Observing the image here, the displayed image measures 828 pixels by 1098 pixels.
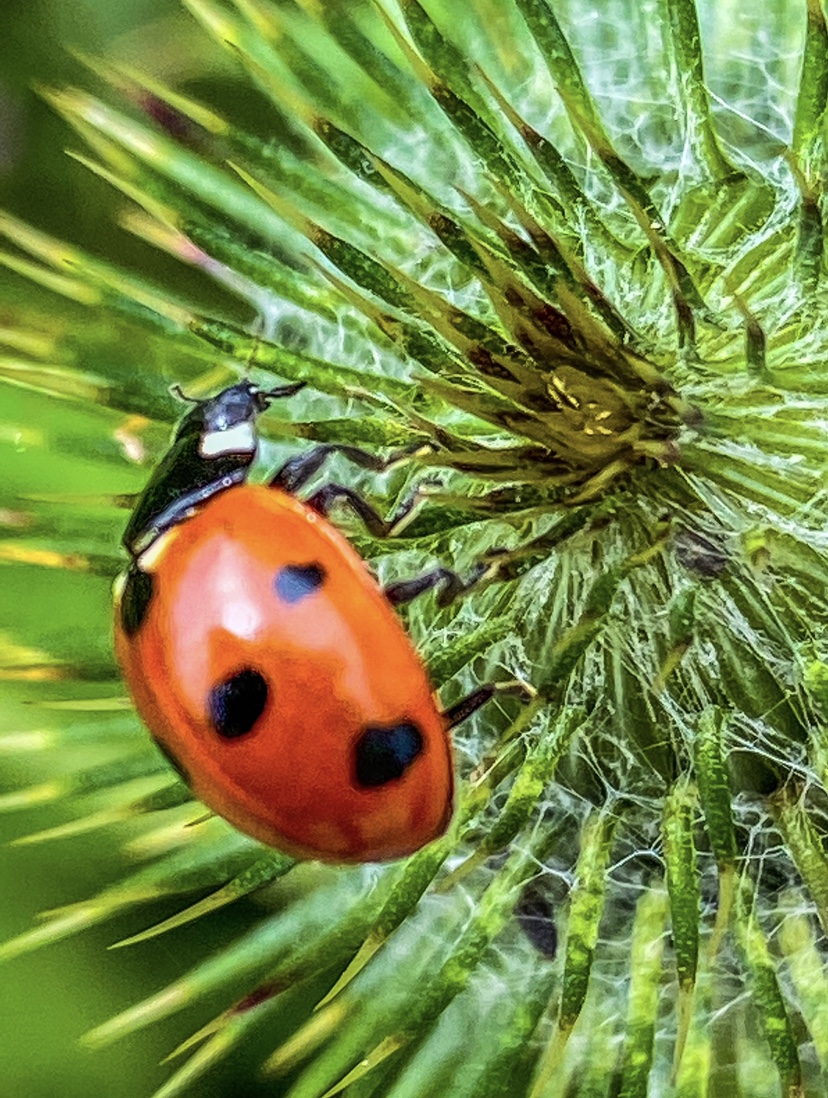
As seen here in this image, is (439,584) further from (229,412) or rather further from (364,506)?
(229,412)

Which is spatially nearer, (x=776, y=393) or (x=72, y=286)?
(x=776, y=393)

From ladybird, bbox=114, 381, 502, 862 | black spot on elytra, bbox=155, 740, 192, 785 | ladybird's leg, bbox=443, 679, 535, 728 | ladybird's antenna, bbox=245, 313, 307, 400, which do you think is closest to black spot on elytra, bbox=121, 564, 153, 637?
ladybird, bbox=114, 381, 502, 862

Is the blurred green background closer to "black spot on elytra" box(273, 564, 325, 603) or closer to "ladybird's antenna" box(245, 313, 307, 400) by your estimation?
"ladybird's antenna" box(245, 313, 307, 400)

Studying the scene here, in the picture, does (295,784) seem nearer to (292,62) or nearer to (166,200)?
(166,200)

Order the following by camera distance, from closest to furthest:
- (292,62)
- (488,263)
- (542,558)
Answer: (488,263) → (542,558) → (292,62)

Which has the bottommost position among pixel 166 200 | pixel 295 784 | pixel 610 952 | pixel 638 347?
pixel 610 952

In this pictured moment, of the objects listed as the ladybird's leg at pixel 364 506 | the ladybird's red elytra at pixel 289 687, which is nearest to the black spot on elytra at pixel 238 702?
the ladybird's red elytra at pixel 289 687

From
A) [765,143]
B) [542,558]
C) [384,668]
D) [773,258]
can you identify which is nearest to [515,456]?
[542,558]
